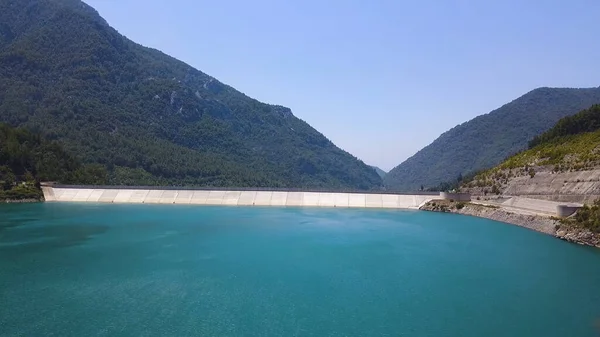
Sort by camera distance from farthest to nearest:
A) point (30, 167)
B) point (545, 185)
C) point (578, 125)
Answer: point (30, 167) → point (578, 125) → point (545, 185)

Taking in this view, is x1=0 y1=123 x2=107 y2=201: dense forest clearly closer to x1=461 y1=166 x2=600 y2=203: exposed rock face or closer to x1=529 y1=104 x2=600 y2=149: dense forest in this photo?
x1=461 y1=166 x2=600 y2=203: exposed rock face

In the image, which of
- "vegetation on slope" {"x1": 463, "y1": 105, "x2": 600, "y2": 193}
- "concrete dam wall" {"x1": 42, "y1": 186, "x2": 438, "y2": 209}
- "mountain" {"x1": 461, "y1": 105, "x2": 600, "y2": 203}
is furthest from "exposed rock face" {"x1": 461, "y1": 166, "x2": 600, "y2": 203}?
"concrete dam wall" {"x1": 42, "y1": 186, "x2": 438, "y2": 209}

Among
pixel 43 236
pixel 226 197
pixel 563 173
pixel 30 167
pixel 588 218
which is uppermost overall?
pixel 30 167

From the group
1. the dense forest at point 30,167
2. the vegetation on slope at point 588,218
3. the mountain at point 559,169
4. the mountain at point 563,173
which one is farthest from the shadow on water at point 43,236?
the mountain at point 559,169

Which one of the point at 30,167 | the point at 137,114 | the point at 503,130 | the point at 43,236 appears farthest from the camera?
the point at 503,130

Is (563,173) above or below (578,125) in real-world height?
below

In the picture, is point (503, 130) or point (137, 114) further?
point (503, 130)

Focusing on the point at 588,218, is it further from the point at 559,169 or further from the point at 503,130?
the point at 503,130

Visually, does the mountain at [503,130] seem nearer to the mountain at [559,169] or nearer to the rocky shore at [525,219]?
the mountain at [559,169]

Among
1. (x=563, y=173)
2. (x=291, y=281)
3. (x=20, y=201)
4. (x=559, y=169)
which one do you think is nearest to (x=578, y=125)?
(x=559, y=169)
